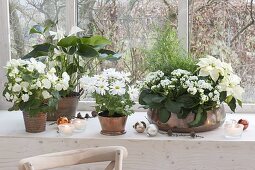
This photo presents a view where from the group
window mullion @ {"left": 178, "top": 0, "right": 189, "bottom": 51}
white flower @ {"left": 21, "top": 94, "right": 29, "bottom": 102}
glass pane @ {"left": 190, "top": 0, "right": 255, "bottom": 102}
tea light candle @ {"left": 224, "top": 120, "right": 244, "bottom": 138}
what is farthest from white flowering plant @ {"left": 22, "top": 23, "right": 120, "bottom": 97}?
tea light candle @ {"left": 224, "top": 120, "right": 244, "bottom": 138}

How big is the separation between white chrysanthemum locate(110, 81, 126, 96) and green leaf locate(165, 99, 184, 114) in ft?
0.77

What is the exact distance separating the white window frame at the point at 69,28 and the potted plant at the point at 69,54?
21 centimetres

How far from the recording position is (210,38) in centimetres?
271

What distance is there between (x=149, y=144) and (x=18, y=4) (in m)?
1.25

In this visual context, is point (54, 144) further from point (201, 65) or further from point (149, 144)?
point (201, 65)

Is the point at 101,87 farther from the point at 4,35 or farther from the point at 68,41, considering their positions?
the point at 4,35

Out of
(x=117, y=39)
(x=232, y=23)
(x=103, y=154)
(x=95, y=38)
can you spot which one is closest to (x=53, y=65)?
(x=95, y=38)

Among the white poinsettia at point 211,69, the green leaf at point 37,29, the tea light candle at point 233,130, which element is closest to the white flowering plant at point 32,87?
the green leaf at point 37,29

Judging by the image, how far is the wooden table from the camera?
2.24 m

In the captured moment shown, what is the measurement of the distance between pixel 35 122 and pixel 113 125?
408 mm

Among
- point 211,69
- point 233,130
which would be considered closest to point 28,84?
point 211,69

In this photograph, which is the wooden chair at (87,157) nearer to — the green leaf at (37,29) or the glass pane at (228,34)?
the green leaf at (37,29)

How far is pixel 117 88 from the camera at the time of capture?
229 cm

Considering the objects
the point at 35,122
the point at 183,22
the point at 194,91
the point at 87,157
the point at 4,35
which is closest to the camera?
the point at 87,157
